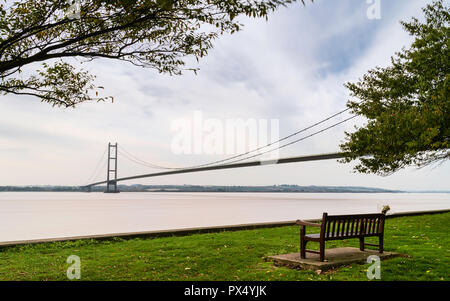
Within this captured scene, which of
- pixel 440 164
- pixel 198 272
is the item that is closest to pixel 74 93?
pixel 198 272

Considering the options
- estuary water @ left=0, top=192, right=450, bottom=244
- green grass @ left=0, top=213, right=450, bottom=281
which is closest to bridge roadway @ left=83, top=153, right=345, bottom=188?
estuary water @ left=0, top=192, right=450, bottom=244

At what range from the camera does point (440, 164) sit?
12891 millimetres

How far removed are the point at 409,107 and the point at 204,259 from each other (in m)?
7.22

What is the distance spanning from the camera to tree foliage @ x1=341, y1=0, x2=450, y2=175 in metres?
8.36

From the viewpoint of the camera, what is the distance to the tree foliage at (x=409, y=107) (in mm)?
8359

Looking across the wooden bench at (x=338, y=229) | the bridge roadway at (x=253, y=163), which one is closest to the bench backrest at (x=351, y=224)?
the wooden bench at (x=338, y=229)

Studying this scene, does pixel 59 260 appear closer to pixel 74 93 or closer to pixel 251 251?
pixel 74 93

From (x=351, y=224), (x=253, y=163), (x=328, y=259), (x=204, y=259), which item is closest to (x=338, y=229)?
(x=328, y=259)

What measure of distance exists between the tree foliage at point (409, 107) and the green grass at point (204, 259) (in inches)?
82.0

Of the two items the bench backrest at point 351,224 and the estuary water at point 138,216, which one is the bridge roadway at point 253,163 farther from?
the bench backrest at point 351,224

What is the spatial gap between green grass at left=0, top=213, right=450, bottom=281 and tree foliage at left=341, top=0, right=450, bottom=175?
208cm

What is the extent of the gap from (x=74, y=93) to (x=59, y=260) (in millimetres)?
2679

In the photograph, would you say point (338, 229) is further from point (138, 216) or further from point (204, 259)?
point (138, 216)

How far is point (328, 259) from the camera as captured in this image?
5430 millimetres
